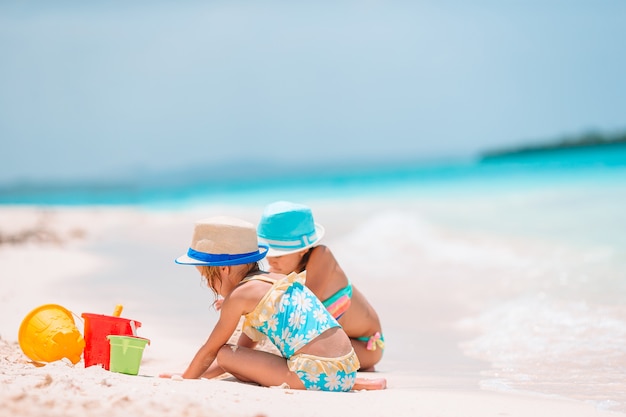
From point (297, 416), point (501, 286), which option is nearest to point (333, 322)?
point (297, 416)

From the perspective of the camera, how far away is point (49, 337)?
3.80 meters

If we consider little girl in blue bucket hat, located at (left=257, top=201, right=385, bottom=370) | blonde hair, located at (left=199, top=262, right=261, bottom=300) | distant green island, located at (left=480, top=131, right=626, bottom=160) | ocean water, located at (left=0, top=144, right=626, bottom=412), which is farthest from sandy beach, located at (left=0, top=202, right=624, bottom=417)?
distant green island, located at (left=480, top=131, right=626, bottom=160)

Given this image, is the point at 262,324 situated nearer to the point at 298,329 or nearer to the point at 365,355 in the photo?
the point at 298,329

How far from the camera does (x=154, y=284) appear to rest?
719 centimetres

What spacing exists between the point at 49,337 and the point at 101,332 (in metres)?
0.31

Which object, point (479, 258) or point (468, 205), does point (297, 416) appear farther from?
point (468, 205)

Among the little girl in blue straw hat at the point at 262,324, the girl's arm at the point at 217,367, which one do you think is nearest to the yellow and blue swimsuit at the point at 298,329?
the little girl in blue straw hat at the point at 262,324

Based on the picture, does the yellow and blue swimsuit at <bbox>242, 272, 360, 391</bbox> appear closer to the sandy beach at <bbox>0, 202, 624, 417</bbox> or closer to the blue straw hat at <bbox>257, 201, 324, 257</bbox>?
the sandy beach at <bbox>0, 202, 624, 417</bbox>

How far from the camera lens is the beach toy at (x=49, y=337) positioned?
3805 mm

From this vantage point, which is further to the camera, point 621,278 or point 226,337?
point 621,278

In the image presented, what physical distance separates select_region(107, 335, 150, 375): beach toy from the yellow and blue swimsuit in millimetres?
476

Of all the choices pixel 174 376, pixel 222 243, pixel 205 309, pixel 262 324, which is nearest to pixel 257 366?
pixel 262 324

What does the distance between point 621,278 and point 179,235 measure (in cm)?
624

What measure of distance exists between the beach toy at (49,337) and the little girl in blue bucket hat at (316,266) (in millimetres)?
1002
